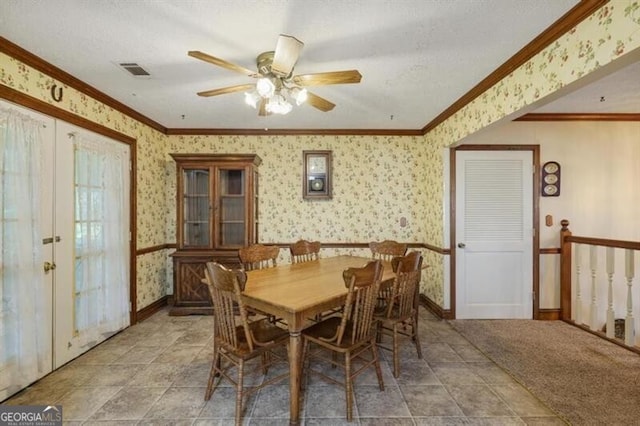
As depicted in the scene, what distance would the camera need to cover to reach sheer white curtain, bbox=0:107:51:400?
2.00 meters

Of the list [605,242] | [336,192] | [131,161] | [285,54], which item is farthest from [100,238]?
[605,242]

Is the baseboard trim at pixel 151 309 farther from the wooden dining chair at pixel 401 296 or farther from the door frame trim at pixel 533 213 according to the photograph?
the door frame trim at pixel 533 213

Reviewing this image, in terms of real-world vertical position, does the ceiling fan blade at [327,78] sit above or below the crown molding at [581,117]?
below

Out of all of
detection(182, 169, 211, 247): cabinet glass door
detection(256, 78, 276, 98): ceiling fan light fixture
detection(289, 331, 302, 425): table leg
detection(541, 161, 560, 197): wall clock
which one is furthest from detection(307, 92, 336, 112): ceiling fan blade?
detection(541, 161, 560, 197): wall clock

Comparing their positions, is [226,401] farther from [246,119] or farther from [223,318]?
[246,119]

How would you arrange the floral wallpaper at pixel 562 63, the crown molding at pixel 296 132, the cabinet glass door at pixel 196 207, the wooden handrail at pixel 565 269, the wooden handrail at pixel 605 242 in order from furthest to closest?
the crown molding at pixel 296 132 → the cabinet glass door at pixel 196 207 → the wooden handrail at pixel 565 269 → the wooden handrail at pixel 605 242 → the floral wallpaper at pixel 562 63

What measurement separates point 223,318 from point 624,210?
184 inches

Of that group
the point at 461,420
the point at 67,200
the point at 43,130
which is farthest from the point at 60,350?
the point at 461,420

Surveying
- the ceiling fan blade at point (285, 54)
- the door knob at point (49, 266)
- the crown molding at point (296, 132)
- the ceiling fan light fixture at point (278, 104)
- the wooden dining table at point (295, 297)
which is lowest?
the wooden dining table at point (295, 297)

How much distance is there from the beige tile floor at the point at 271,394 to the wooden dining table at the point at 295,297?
1.18ft

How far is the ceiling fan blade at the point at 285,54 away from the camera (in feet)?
5.16

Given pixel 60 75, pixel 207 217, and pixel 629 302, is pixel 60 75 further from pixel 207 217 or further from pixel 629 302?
pixel 629 302

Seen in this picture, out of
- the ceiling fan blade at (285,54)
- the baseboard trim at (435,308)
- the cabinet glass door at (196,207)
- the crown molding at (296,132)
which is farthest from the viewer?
the crown molding at (296,132)

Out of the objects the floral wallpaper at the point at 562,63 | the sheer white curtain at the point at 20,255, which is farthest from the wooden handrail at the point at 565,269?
the sheer white curtain at the point at 20,255
